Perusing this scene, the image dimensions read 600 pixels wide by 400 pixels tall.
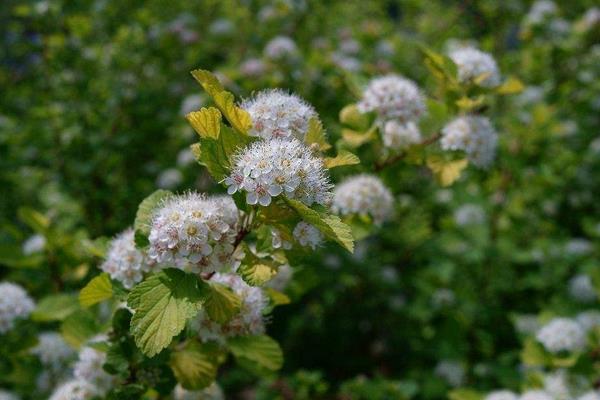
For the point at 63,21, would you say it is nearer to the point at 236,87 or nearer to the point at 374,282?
the point at 236,87

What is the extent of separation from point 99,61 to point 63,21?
376 millimetres

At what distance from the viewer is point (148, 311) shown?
1.32 m

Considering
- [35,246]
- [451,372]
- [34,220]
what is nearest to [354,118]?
[34,220]

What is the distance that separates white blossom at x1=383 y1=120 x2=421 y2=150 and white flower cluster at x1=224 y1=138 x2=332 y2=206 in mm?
730

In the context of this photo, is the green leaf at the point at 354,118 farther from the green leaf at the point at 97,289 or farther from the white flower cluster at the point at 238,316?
the green leaf at the point at 97,289

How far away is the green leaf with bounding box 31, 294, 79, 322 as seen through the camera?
2.16 metres

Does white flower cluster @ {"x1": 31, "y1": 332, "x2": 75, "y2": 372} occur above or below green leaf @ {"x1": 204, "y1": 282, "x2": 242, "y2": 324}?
above

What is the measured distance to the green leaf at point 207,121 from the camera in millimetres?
1320

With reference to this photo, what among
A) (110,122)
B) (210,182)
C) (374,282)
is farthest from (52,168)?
(374,282)

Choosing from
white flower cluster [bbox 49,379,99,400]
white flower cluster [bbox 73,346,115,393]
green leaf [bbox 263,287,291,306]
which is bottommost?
white flower cluster [bbox 49,379,99,400]

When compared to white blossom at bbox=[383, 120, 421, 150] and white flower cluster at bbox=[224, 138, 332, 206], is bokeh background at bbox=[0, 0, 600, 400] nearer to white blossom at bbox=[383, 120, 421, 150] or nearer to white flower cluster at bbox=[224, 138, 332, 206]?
white blossom at bbox=[383, 120, 421, 150]

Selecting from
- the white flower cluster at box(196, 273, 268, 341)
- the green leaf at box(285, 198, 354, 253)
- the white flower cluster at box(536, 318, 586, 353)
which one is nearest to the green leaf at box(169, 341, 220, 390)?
the white flower cluster at box(196, 273, 268, 341)

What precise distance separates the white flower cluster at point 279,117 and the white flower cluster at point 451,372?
7.15ft

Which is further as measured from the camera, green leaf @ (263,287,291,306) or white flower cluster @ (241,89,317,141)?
green leaf @ (263,287,291,306)
